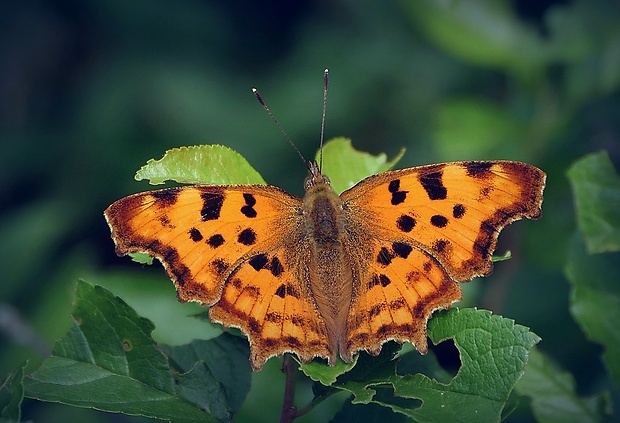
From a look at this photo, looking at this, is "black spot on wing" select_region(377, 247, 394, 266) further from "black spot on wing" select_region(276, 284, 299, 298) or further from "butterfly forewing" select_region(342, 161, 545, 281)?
"black spot on wing" select_region(276, 284, 299, 298)

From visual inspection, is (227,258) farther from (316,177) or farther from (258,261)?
(316,177)

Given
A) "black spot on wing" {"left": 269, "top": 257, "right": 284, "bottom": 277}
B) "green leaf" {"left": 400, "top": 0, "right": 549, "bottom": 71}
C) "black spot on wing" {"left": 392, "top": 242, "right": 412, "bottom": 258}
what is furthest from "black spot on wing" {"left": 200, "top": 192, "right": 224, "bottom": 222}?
"green leaf" {"left": 400, "top": 0, "right": 549, "bottom": 71}

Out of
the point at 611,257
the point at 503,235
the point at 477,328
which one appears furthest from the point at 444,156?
the point at 477,328

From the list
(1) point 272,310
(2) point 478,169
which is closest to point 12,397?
(1) point 272,310

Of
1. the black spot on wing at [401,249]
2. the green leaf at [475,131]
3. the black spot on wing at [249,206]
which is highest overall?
the green leaf at [475,131]

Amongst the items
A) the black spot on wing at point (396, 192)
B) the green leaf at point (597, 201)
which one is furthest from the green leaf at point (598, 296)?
the black spot on wing at point (396, 192)

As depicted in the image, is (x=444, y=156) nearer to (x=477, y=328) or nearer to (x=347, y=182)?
(x=347, y=182)

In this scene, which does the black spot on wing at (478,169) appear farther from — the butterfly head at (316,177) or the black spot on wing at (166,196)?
the black spot on wing at (166,196)

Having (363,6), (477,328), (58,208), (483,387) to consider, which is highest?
(363,6)
